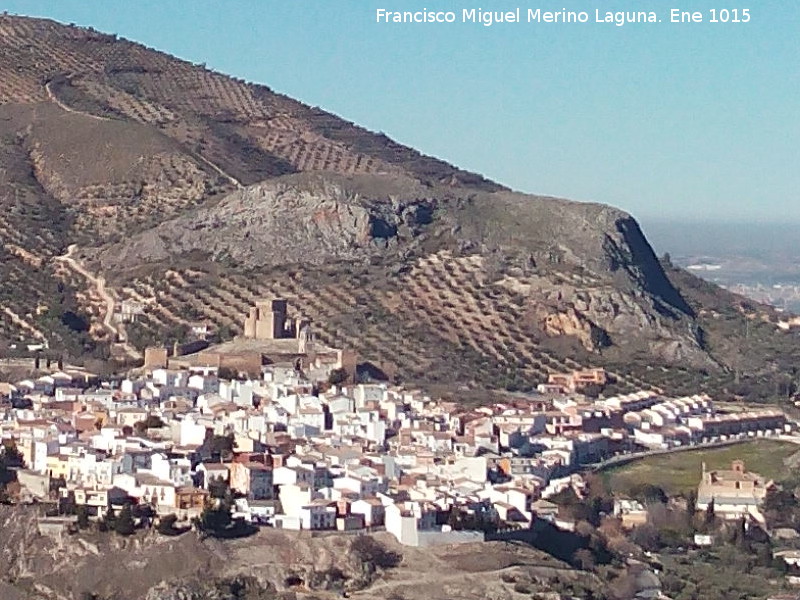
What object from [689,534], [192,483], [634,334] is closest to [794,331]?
[634,334]

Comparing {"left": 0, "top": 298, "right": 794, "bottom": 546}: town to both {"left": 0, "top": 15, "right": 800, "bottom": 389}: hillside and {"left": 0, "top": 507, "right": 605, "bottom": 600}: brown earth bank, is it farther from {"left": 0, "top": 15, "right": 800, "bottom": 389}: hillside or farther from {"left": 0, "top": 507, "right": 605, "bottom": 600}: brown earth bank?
{"left": 0, "top": 15, "right": 800, "bottom": 389}: hillside

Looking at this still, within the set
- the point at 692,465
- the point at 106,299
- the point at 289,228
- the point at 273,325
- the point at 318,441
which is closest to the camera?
the point at 318,441

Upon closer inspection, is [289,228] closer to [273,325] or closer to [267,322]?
[267,322]

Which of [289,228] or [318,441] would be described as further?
[289,228]

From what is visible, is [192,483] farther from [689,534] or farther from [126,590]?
[689,534]

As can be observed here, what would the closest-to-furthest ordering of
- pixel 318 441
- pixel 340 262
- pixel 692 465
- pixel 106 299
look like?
pixel 318 441 < pixel 692 465 < pixel 106 299 < pixel 340 262

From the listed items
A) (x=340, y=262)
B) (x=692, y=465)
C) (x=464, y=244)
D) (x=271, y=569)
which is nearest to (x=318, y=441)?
(x=271, y=569)

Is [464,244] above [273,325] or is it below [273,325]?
above
